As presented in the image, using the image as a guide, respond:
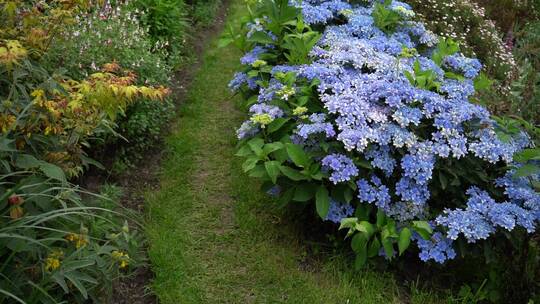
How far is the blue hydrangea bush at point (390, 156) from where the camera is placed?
10.9 ft

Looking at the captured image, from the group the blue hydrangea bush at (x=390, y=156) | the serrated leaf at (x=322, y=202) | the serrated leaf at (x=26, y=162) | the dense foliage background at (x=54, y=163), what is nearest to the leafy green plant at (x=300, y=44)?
the blue hydrangea bush at (x=390, y=156)

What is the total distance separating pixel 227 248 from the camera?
12.3 ft

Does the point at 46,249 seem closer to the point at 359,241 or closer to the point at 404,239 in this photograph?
the point at 359,241

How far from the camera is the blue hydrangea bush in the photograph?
10.9 ft

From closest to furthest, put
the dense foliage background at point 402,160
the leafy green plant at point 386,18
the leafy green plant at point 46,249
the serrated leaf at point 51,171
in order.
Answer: the leafy green plant at point 46,249
the serrated leaf at point 51,171
the dense foliage background at point 402,160
the leafy green plant at point 386,18

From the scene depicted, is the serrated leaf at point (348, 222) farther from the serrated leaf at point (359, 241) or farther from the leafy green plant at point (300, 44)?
the leafy green plant at point (300, 44)

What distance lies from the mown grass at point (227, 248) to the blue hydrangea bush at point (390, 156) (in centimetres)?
26

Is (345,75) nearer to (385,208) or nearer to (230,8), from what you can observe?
(385,208)

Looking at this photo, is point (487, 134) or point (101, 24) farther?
point (101, 24)

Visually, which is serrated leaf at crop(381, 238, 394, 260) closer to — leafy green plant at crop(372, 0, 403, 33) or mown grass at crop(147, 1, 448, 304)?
mown grass at crop(147, 1, 448, 304)

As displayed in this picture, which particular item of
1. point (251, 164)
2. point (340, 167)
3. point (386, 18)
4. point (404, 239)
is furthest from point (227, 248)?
point (386, 18)

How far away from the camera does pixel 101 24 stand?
4.65 meters

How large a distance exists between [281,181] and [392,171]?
71 cm

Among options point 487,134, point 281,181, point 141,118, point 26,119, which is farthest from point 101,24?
point 487,134
